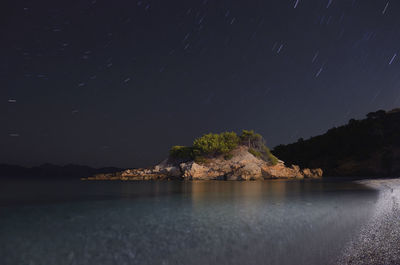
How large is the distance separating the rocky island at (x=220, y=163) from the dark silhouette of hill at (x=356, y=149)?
90.4 feet

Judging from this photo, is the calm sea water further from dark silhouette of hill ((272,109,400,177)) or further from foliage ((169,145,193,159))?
dark silhouette of hill ((272,109,400,177))

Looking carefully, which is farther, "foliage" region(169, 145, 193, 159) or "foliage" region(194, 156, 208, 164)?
"foliage" region(169, 145, 193, 159)

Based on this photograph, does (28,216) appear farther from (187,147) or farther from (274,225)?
(187,147)

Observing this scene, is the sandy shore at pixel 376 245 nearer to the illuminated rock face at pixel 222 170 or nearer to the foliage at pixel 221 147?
the illuminated rock face at pixel 222 170

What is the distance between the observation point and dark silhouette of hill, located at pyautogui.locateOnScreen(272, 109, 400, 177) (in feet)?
270

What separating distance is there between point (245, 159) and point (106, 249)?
53.6 metres

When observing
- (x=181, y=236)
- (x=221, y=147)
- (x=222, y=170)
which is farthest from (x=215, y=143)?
(x=181, y=236)

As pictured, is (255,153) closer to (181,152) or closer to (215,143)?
(215,143)

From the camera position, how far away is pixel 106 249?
9297mm

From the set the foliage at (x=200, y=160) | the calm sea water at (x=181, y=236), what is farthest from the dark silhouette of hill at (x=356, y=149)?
the calm sea water at (x=181, y=236)

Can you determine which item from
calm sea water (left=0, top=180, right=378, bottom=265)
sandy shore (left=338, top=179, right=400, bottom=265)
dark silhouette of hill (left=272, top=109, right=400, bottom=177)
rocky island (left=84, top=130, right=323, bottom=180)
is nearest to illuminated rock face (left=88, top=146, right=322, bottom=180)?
rocky island (left=84, top=130, right=323, bottom=180)

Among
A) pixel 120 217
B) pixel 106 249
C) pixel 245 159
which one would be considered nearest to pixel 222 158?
pixel 245 159

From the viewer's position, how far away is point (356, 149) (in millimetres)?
92438

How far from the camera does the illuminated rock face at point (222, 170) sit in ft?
191
